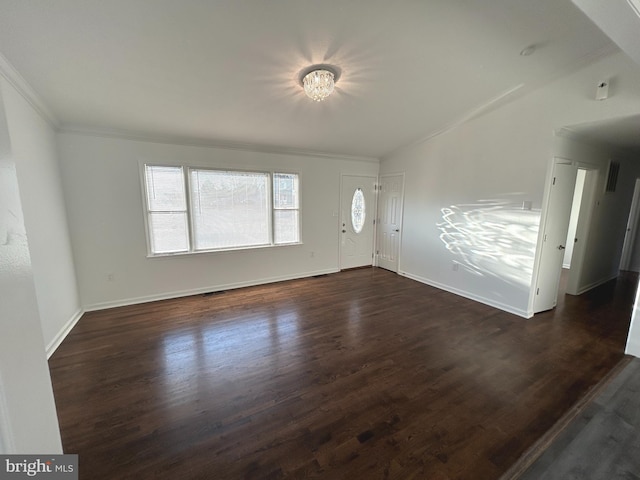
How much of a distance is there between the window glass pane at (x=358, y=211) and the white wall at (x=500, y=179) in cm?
110

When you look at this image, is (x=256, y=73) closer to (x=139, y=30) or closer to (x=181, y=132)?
(x=139, y=30)

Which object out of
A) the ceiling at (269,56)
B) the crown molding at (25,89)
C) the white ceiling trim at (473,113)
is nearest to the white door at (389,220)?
the white ceiling trim at (473,113)

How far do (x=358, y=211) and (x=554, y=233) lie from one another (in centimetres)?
318

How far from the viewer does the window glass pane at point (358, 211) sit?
18.3 feet

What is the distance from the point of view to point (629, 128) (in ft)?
9.98

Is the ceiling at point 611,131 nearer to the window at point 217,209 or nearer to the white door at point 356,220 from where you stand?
the white door at point 356,220

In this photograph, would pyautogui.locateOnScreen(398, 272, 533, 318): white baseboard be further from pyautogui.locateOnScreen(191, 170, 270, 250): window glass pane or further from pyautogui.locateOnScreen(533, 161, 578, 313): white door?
pyautogui.locateOnScreen(191, 170, 270, 250): window glass pane

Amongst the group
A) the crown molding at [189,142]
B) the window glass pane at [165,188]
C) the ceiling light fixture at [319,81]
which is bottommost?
the window glass pane at [165,188]

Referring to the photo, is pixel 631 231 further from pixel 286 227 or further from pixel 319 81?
pixel 319 81

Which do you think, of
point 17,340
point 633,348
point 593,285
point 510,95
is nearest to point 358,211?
point 510,95

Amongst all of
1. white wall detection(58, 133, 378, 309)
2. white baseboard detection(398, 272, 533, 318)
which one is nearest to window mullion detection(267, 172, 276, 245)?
white wall detection(58, 133, 378, 309)

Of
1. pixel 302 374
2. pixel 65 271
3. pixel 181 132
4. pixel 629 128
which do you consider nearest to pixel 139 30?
pixel 181 132

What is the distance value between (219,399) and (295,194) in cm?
349

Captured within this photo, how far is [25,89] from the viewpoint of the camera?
2.42 meters
